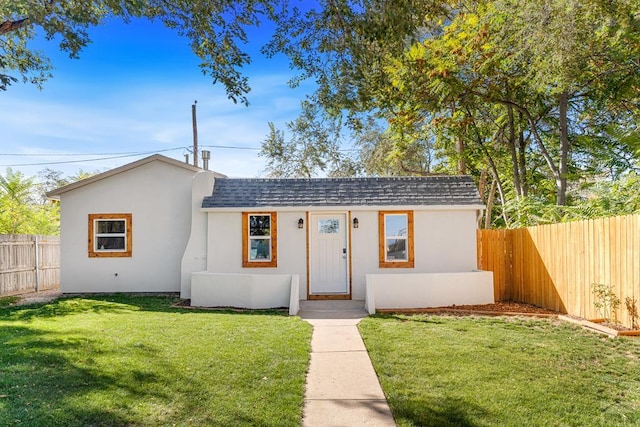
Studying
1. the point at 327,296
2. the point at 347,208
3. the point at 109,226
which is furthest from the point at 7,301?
the point at 347,208

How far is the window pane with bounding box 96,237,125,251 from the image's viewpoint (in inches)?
526

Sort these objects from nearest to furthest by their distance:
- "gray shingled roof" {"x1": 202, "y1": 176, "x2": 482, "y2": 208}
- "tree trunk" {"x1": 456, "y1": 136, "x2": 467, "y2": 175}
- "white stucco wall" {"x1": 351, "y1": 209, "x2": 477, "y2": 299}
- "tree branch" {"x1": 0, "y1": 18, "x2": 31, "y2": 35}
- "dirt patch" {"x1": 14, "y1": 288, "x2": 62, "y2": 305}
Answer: "tree branch" {"x1": 0, "y1": 18, "x2": 31, "y2": 35} → "dirt patch" {"x1": 14, "y1": 288, "x2": 62, "y2": 305} → "white stucco wall" {"x1": 351, "y1": 209, "x2": 477, "y2": 299} → "gray shingled roof" {"x1": 202, "y1": 176, "x2": 482, "y2": 208} → "tree trunk" {"x1": 456, "y1": 136, "x2": 467, "y2": 175}

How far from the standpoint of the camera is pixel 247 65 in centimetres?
620

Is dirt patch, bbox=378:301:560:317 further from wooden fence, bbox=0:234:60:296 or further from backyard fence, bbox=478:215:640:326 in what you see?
wooden fence, bbox=0:234:60:296

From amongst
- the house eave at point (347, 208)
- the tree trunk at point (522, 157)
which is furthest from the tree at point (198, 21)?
the tree trunk at point (522, 157)

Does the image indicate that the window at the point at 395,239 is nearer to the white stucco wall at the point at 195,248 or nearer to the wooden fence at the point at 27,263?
the white stucco wall at the point at 195,248

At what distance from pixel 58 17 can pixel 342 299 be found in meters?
8.67

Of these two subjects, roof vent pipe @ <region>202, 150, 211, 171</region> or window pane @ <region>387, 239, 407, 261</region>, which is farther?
roof vent pipe @ <region>202, 150, 211, 171</region>

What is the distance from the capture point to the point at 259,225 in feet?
40.7

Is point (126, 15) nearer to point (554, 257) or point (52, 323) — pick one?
point (52, 323)

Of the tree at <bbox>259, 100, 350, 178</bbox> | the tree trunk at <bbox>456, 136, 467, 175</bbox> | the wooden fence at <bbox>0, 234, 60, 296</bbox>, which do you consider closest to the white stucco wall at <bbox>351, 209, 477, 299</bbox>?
the tree trunk at <bbox>456, 136, 467, 175</bbox>

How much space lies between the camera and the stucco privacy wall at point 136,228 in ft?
43.4

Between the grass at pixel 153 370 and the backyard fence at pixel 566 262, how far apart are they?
5549 mm

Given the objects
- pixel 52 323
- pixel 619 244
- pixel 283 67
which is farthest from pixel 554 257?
pixel 52 323
